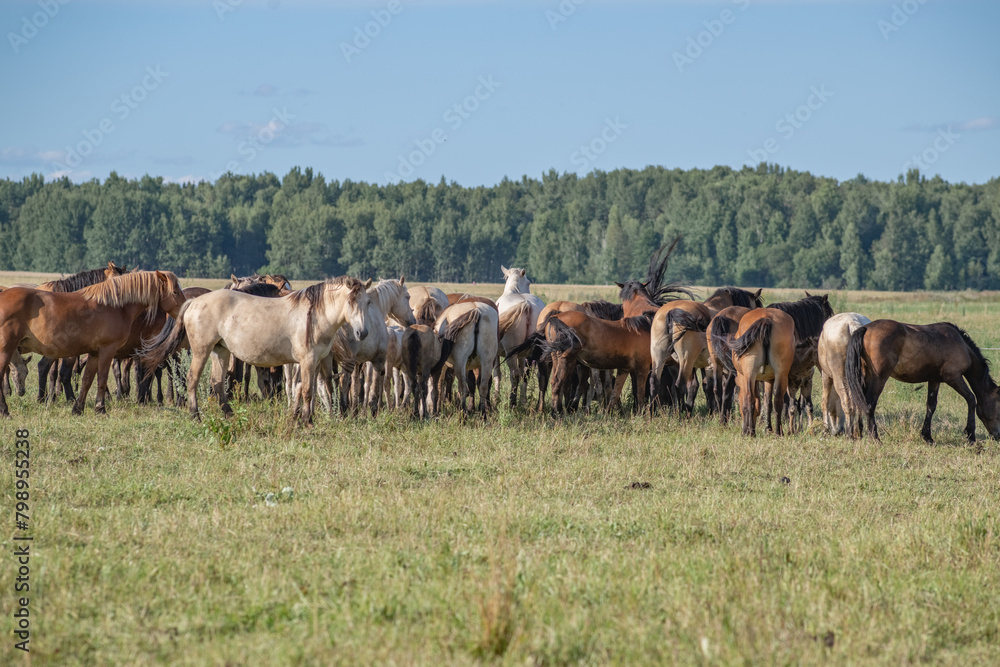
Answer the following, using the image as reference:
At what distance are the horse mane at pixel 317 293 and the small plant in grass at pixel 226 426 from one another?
1222mm

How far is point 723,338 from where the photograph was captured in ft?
36.8

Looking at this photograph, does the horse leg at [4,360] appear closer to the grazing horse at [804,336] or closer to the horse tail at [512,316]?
the horse tail at [512,316]

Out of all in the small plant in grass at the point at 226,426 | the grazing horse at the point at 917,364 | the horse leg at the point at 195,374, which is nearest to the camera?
the small plant in grass at the point at 226,426

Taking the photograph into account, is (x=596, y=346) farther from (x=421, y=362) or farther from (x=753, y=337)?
(x=421, y=362)

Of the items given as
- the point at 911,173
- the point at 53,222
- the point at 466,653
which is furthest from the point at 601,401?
the point at 911,173

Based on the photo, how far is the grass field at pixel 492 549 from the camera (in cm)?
424

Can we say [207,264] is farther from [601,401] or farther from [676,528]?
[676,528]

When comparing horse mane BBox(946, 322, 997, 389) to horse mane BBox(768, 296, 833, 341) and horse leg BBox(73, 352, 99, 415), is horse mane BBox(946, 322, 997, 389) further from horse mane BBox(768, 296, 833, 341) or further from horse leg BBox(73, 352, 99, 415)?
horse leg BBox(73, 352, 99, 415)

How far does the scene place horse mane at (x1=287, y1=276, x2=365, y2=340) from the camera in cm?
1016

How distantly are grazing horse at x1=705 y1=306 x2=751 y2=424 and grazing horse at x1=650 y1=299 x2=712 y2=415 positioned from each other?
0.62ft

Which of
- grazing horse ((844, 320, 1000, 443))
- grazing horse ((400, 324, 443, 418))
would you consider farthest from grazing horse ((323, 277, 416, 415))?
grazing horse ((844, 320, 1000, 443))

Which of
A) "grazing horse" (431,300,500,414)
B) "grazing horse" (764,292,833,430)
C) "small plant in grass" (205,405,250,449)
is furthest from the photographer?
"grazing horse" (764,292,833,430)

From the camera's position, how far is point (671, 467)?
8648 mm

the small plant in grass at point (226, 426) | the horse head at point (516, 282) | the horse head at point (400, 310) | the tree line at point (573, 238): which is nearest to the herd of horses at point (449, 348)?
Result: the horse head at point (400, 310)
